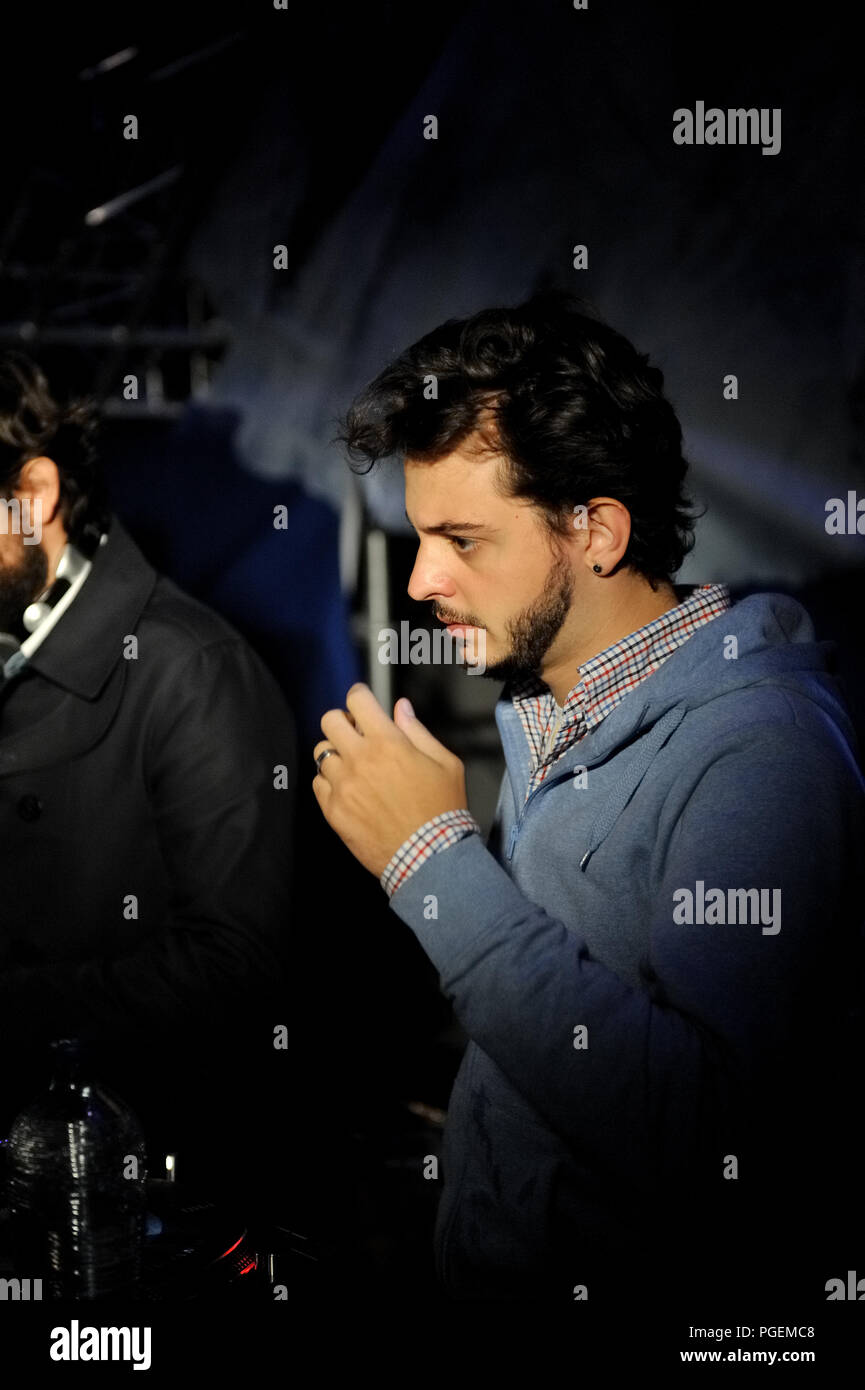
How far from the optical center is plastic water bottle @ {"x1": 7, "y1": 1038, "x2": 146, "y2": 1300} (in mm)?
1527

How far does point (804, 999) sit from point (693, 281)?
2516 mm

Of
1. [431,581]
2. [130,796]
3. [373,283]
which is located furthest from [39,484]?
[373,283]

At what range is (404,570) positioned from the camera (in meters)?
4.50

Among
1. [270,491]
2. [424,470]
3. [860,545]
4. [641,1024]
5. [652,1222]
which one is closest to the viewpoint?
[641,1024]

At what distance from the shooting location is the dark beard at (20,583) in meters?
2.28

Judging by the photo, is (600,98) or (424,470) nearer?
(424,470)

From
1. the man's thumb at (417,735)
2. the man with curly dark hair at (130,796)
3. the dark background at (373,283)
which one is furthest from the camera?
the dark background at (373,283)

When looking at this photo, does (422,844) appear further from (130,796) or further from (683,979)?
(130,796)

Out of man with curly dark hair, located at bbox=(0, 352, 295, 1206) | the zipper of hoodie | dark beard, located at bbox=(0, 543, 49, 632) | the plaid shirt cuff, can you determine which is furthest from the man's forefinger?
dark beard, located at bbox=(0, 543, 49, 632)

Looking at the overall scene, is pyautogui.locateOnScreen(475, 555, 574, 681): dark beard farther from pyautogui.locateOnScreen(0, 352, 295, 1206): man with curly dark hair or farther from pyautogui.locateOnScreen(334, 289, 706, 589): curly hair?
pyautogui.locateOnScreen(0, 352, 295, 1206): man with curly dark hair

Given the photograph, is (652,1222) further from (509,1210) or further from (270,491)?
(270,491)

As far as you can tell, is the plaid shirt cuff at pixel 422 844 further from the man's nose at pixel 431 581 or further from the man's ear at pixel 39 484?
the man's ear at pixel 39 484

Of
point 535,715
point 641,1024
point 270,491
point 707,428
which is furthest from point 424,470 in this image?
point 270,491

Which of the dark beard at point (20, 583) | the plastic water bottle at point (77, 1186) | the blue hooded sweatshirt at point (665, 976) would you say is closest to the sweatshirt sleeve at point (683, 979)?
the blue hooded sweatshirt at point (665, 976)
